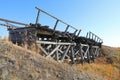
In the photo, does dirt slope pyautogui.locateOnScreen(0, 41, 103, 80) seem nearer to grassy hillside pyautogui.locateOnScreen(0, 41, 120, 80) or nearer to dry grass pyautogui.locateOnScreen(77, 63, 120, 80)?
grassy hillside pyautogui.locateOnScreen(0, 41, 120, 80)

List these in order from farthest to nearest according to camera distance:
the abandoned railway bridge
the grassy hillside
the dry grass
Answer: the dry grass
the abandoned railway bridge
the grassy hillside

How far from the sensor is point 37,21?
14867 mm

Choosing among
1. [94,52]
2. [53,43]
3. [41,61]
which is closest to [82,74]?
[41,61]

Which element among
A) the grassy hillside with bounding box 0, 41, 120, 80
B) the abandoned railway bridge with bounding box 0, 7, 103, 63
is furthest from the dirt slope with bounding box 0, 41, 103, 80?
the abandoned railway bridge with bounding box 0, 7, 103, 63

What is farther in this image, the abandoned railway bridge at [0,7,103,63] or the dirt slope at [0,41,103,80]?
the abandoned railway bridge at [0,7,103,63]

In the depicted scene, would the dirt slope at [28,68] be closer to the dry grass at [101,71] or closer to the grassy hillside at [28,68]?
the grassy hillside at [28,68]

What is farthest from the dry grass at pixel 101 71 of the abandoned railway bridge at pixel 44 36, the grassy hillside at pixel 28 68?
the grassy hillside at pixel 28 68

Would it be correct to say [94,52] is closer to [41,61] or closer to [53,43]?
[53,43]

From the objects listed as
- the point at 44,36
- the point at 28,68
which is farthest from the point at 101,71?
the point at 28,68

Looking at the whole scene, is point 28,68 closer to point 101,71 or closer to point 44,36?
point 44,36

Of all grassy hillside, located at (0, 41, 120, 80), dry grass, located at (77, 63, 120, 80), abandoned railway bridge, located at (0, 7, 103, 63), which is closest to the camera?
grassy hillside, located at (0, 41, 120, 80)

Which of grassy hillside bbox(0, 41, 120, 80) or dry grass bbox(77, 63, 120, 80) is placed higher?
grassy hillside bbox(0, 41, 120, 80)

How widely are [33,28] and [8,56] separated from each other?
4860mm

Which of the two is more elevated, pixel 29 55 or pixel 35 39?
pixel 35 39
